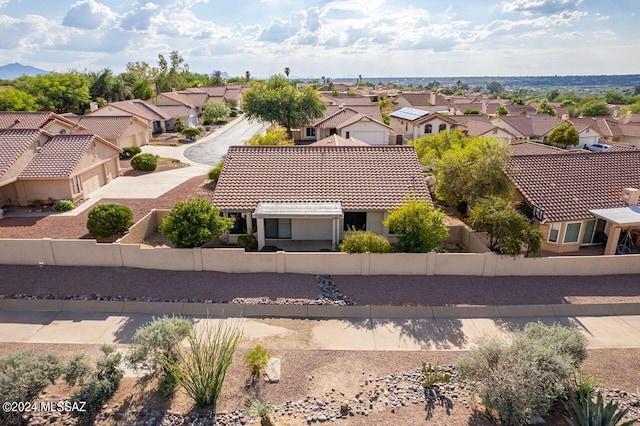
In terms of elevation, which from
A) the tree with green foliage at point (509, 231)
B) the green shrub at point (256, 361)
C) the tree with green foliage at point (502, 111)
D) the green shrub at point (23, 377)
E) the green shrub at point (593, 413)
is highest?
the tree with green foliage at point (502, 111)

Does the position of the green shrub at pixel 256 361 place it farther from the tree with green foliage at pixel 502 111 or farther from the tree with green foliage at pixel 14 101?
the tree with green foliage at pixel 502 111

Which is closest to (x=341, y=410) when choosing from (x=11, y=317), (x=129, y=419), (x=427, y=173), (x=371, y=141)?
(x=129, y=419)

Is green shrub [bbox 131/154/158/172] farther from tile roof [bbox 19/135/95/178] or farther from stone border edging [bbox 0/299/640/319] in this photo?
stone border edging [bbox 0/299/640/319]

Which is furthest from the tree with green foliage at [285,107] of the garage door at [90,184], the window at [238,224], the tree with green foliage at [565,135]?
the tree with green foliage at [565,135]

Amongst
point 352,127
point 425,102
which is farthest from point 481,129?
point 425,102

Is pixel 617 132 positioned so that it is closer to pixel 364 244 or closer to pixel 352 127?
pixel 352 127
